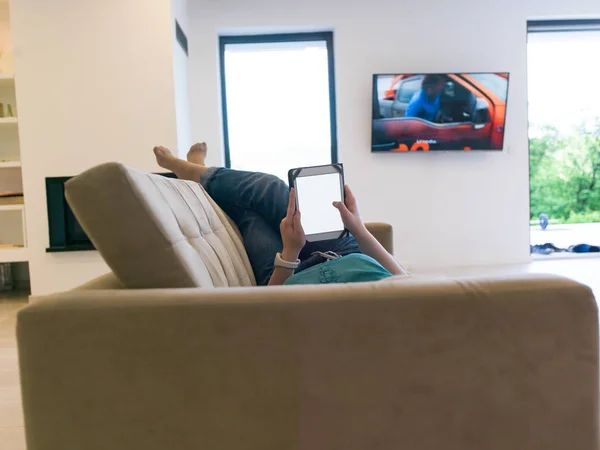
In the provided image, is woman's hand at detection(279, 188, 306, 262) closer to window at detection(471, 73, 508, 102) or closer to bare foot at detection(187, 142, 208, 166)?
bare foot at detection(187, 142, 208, 166)

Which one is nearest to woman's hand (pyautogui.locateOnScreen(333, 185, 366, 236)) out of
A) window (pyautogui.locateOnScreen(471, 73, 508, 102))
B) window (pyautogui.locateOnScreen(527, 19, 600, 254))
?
window (pyautogui.locateOnScreen(471, 73, 508, 102))

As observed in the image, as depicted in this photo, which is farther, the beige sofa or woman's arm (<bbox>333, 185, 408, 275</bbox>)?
woman's arm (<bbox>333, 185, 408, 275</bbox>)

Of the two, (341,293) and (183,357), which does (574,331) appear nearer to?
(341,293)

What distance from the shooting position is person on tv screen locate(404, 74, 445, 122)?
4.27 m

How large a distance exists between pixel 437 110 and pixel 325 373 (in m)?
3.98

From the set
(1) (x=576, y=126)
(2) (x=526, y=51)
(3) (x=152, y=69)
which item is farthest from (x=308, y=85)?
(1) (x=576, y=126)

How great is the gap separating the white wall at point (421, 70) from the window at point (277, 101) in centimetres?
19

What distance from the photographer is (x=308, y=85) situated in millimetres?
4543

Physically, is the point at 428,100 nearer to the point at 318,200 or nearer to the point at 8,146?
the point at 318,200

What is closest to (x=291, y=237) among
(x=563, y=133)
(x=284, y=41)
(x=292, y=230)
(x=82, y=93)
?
(x=292, y=230)

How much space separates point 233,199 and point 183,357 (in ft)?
3.50

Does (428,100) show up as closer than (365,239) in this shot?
No

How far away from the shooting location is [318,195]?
1.40 meters

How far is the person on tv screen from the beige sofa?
3.80 metres
